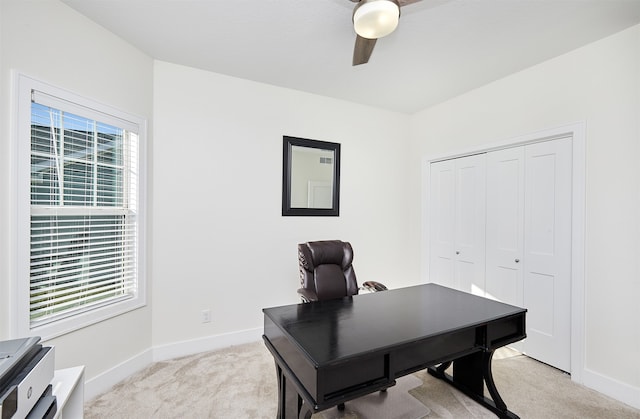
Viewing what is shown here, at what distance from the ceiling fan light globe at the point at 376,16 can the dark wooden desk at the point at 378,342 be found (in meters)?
1.62

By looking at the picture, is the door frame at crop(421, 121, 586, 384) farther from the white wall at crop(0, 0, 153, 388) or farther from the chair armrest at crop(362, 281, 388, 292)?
the white wall at crop(0, 0, 153, 388)

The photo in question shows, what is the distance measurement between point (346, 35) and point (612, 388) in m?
3.33

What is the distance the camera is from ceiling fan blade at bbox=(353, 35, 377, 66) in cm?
174

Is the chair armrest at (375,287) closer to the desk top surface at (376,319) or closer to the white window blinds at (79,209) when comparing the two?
the desk top surface at (376,319)

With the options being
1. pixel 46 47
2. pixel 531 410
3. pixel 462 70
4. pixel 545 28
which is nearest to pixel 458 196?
pixel 462 70

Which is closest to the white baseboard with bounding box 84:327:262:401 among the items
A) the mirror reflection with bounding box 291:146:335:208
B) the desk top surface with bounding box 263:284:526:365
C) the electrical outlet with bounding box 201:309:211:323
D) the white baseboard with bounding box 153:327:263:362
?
the white baseboard with bounding box 153:327:263:362

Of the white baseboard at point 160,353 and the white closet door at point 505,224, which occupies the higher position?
the white closet door at point 505,224

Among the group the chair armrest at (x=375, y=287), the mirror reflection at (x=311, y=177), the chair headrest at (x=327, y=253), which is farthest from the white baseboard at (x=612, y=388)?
the mirror reflection at (x=311, y=177)

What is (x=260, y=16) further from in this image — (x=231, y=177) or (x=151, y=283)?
(x=151, y=283)

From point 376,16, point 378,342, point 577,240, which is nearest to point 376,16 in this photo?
point 376,16

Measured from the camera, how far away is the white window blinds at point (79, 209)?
1.73 m

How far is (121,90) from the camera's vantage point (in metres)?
2.22

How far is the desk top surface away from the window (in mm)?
1398

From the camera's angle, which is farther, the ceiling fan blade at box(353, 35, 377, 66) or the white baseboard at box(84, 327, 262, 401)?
the white baseboard at box(84, 327, 262, 401)
